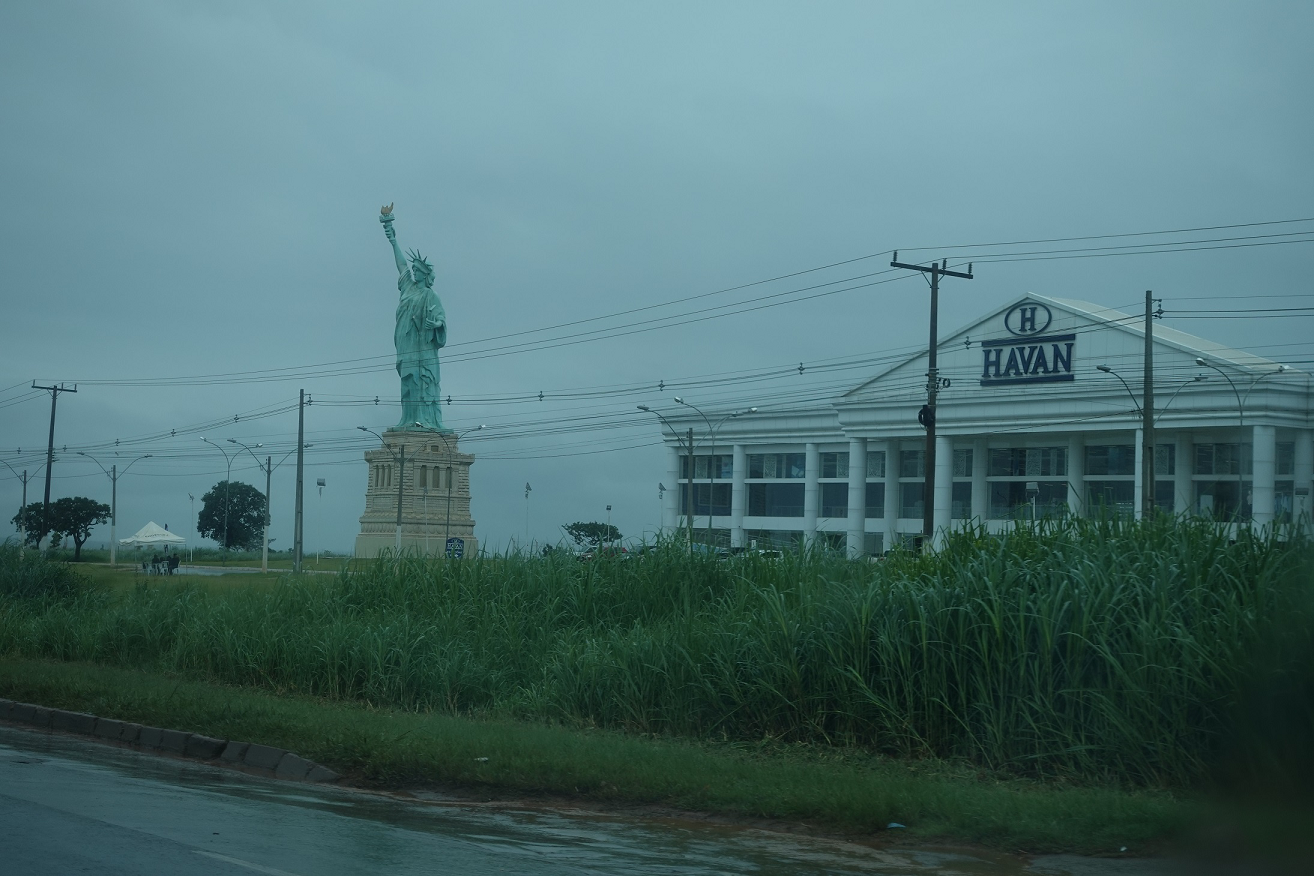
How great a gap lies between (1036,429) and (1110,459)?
4061 mm

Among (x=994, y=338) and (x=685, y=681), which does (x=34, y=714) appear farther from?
(x=994, y=338)

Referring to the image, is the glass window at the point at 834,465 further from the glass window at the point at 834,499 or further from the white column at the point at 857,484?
the white column at the point at 857,484

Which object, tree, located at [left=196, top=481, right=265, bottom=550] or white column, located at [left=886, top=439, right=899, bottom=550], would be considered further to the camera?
tree, located at [left=196, top=481, right=265, bottom=550]

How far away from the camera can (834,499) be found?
6900 cm

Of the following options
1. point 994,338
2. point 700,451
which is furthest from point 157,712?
point 700,451

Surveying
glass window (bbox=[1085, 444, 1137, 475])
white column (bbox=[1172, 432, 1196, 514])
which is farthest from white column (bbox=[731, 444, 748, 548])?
white column (bbox=[1172, 432, 1196, 514])

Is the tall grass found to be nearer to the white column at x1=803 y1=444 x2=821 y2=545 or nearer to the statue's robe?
the statue's robe

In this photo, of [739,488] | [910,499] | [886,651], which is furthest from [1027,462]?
[886,651]

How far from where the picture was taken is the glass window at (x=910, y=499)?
63.7 meters

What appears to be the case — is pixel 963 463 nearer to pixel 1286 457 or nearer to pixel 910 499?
pixel 910 499

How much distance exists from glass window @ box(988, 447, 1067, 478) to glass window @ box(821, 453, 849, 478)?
32.9 feet

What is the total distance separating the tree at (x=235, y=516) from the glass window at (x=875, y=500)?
4864 centimetres

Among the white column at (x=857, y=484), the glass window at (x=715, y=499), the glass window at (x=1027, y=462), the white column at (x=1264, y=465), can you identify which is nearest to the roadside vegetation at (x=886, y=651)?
the white column at (x=1264, y=465)

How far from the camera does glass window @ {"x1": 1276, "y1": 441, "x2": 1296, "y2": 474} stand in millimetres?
48125
